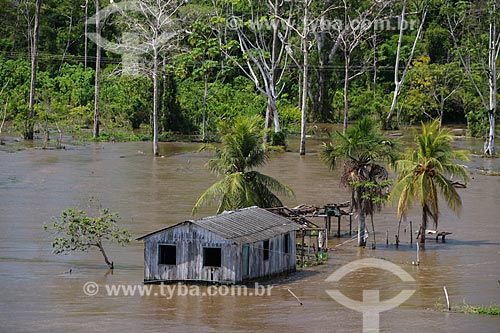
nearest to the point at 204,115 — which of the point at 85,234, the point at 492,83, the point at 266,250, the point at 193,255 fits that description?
the point at 492,83

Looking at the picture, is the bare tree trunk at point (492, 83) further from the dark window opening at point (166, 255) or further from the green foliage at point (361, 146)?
the dark window opening at point (166, 255)

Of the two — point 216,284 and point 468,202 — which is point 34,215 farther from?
point 468,202

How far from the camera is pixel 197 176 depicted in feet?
127

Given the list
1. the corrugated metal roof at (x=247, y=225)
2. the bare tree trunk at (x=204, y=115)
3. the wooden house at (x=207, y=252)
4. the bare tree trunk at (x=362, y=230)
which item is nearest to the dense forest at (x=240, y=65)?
the bare tree trunk at (x=204, y=115)

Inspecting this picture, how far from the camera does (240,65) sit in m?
55.7

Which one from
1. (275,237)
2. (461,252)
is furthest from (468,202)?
(275,237)

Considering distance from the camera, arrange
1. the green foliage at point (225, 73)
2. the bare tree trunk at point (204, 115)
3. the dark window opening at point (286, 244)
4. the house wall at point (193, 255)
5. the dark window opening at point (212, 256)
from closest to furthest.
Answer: the house wall at point (193, 255) < the dark window opening at point (212, 256) < the dark window opening at point (286, 244) < the bare tree trunk at point (204, 115) < the green foliage at point (225, 73)

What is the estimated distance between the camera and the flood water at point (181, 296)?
19391mm

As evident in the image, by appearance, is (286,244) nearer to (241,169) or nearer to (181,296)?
(181,296)

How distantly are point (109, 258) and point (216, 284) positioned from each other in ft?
12.8

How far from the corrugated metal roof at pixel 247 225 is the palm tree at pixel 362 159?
3180 millimetres

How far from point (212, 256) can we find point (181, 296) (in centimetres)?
124

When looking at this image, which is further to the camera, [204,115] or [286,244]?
[204,115]

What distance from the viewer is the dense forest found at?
50625mm
